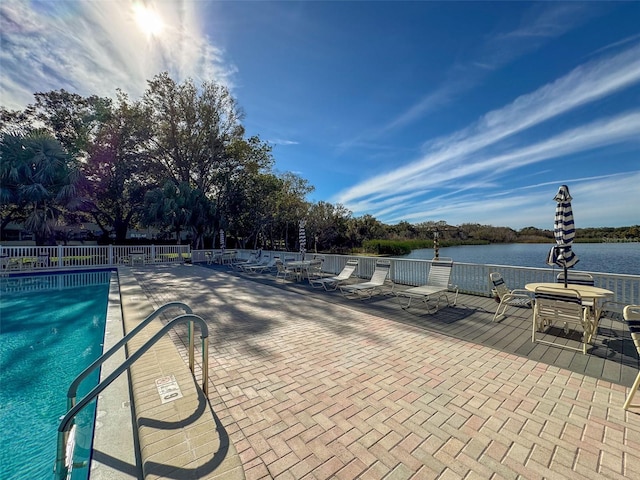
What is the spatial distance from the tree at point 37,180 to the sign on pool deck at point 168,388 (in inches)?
711

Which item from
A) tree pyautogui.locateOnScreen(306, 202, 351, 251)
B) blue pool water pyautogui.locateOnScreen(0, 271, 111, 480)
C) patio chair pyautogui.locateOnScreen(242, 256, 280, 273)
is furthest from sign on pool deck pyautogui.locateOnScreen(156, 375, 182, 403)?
tree pyautogui.locateOnScreen(306, 202, 351, 251)

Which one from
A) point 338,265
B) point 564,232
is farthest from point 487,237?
point 564,232

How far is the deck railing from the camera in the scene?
17.1ft

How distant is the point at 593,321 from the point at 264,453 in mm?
5012

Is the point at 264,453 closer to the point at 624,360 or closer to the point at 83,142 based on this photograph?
the point at 624,360

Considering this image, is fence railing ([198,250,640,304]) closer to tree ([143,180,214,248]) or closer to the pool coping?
the pool coping

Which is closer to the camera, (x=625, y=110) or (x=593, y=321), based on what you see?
(x=593, y=321)

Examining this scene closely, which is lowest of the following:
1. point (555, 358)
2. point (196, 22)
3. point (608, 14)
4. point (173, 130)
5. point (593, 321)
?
point (555, 358)

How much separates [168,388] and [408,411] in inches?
89.8

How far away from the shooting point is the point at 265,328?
475 centimetres

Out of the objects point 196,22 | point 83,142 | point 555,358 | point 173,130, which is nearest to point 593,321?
point 555,358

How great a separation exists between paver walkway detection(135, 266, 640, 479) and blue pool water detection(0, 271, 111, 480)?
1.35 meters

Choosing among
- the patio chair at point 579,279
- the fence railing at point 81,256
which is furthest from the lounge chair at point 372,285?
the fence railing at point 81,256

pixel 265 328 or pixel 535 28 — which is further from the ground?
pixel 535 28
